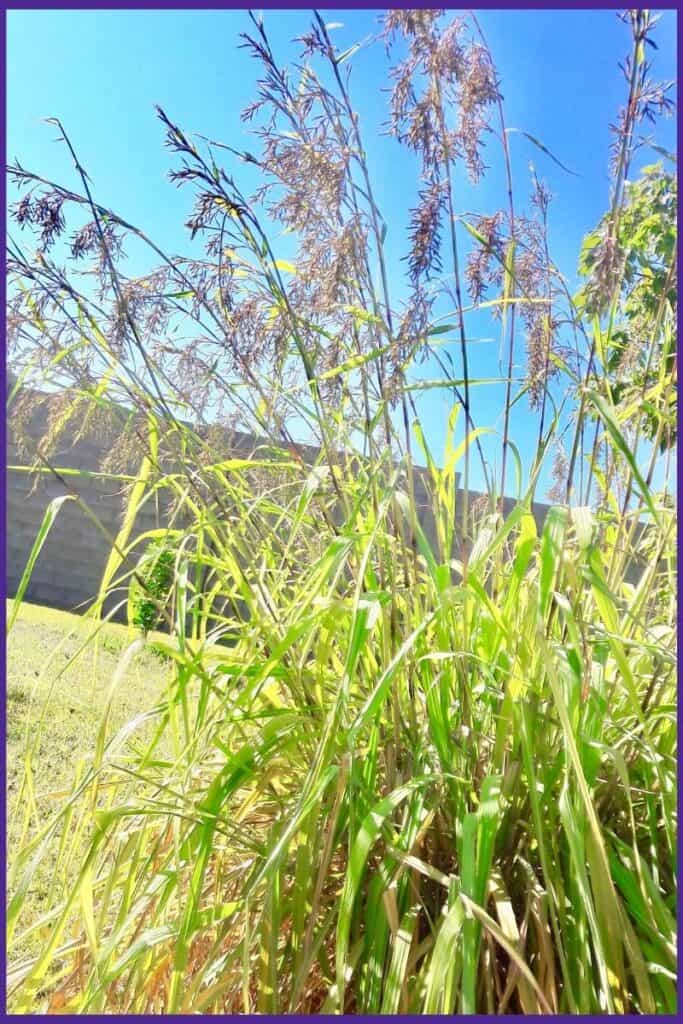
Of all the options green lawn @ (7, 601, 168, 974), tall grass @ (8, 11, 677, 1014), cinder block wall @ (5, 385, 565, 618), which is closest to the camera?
tall grass @ (8, 11, 677, 1014)

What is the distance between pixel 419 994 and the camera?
96 centimetres

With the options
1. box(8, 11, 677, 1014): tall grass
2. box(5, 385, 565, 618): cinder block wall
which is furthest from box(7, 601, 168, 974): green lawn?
box(5, 385, 565, 618): cinder block wall

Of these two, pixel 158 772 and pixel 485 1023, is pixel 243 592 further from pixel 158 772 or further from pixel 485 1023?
pixel 158 772

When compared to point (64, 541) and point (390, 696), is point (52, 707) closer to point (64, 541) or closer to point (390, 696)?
point (390, 696)

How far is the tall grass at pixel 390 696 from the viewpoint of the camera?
92cm

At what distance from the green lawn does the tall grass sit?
0.27 metres

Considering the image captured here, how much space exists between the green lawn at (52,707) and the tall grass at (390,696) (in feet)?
0.90

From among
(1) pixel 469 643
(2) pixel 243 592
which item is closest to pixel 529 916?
(1) pixel 469 643

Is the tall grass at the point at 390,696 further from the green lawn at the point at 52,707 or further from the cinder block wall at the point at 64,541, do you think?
the cinder block wall at the point at 64,541

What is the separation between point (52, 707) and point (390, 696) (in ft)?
9.10

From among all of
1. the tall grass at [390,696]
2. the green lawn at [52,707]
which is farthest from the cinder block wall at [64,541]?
the tall grass at [390,696]

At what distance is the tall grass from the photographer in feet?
3.01

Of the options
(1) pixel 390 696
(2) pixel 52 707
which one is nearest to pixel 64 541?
(2) pixel 52 707

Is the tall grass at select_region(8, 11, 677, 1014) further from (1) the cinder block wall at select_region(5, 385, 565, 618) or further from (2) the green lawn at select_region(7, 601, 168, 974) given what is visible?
(1) the cinder block wall at select_region(5, 385, 565, 618)
